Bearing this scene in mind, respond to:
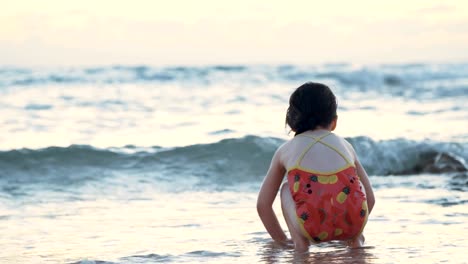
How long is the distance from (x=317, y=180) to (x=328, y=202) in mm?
125

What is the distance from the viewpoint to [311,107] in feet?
14.1

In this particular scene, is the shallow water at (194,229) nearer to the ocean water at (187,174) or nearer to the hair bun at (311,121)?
the ocean water at (187,174)

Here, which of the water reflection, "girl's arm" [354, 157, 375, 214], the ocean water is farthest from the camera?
the ocean water

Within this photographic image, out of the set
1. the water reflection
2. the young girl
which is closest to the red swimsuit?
the young girl

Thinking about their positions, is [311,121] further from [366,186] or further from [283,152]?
[366,186]

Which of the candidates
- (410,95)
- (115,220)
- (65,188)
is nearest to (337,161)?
(115,220)

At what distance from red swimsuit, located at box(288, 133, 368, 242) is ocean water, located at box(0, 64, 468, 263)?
176 millimetres

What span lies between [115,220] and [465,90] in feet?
55.6

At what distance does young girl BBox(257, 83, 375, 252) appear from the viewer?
13.5ft

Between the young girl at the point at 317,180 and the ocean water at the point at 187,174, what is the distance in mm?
184

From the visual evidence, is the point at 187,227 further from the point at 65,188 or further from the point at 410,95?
the point at 410,95

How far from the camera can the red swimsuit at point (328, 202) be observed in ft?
13.4

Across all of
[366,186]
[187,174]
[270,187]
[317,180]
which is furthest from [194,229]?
[187,174]

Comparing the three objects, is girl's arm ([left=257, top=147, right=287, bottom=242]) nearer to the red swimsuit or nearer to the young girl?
the young girl
